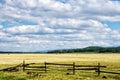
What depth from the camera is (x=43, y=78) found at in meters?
32.1

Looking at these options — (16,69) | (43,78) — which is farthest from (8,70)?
(43,78)

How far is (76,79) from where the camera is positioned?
103 ft

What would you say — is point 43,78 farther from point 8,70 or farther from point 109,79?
point 8,70

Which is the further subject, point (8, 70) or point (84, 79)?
point (8, 70)

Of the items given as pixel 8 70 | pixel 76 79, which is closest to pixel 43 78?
pixel 76 79

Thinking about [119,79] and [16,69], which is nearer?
[119,79]

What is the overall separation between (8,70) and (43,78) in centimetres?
1154

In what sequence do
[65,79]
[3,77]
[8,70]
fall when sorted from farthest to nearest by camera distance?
[8,70]
[3,77]
[65,79]

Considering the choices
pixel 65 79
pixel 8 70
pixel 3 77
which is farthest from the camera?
pixel 8 70

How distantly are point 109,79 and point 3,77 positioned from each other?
11526 mm

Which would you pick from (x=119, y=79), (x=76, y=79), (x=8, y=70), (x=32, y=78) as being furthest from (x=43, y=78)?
(x=8, y=70)

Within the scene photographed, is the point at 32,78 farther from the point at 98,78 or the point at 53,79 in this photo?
the point at 98,78

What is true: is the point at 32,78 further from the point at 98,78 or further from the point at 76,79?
the point at 98,78

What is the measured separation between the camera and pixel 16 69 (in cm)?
4331
